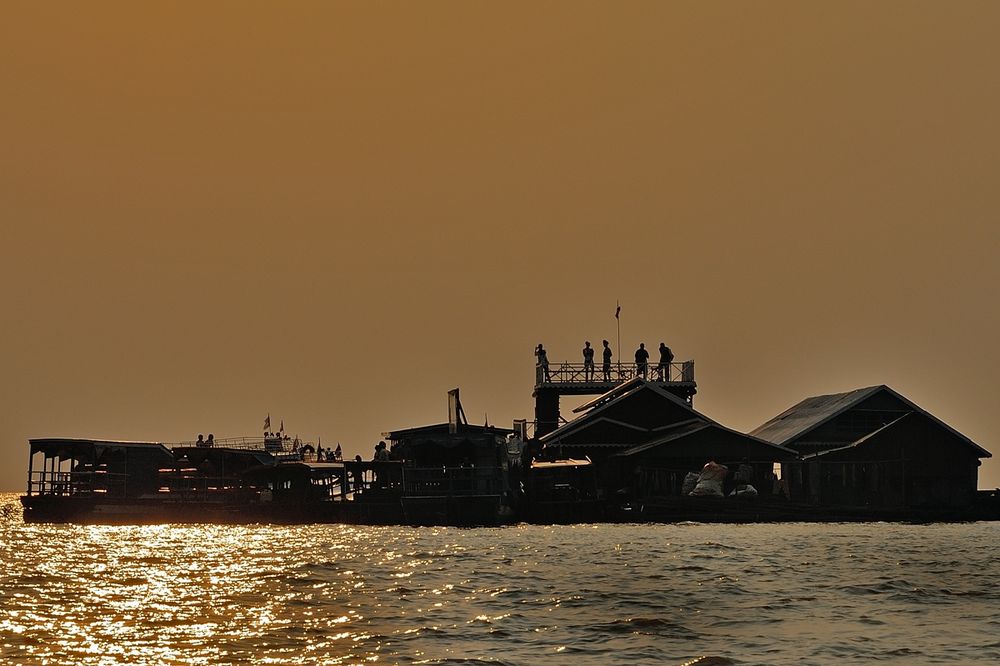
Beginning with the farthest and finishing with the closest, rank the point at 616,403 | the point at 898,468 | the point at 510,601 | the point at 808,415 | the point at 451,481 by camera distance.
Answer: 1. the point at 808,415
2. the point at 616,403
3. the point at 898,468
4. the point at 451,481
5. the point at 510,601

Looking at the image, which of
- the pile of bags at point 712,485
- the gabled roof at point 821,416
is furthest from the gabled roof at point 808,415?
the pile of bags at point 712,485

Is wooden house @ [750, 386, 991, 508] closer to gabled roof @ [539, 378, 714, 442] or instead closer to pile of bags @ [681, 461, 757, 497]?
pile of bags @ [681, 461, 757, 497]

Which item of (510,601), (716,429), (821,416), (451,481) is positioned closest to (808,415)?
(821,416)

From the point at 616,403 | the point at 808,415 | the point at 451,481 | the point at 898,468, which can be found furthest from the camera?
the point at 808,415

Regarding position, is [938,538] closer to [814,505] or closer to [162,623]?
[814,505]

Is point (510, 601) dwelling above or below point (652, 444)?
below

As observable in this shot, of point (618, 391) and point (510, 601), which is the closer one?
point (510, 601)

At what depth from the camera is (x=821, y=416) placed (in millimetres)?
76000

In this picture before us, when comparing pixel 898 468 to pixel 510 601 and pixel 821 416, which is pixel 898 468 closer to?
pixel 821 416

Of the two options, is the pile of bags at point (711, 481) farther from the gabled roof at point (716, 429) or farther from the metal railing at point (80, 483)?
the metal railing at point (80, 483)

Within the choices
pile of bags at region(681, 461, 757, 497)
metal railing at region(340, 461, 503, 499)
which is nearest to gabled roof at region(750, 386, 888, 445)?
pile of bags at region(681, 461, 757, 497)

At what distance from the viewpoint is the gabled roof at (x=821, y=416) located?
71125 mm

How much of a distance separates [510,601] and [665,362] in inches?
2173

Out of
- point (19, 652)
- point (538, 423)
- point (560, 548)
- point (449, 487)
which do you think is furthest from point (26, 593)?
point (538, 423)
